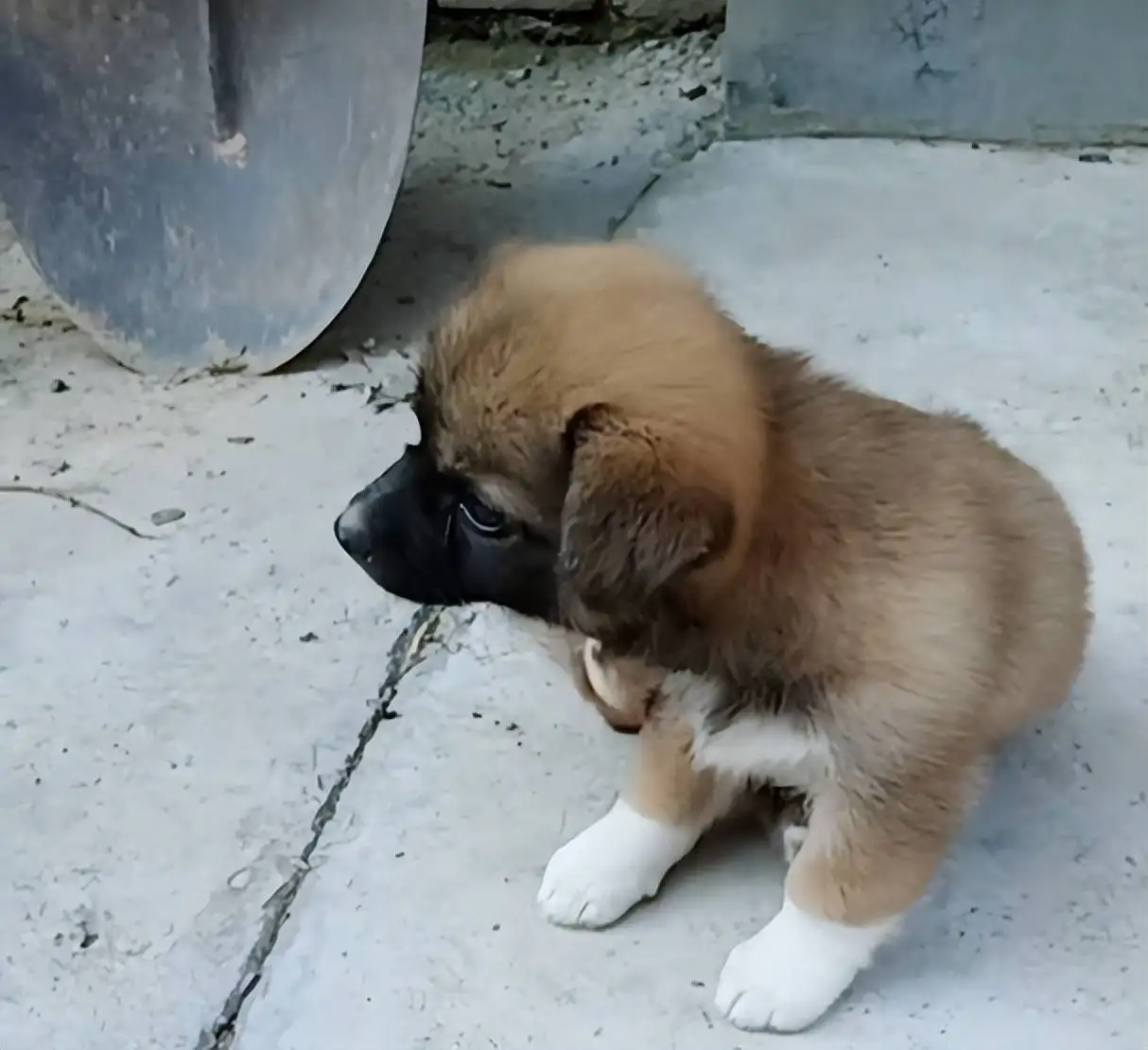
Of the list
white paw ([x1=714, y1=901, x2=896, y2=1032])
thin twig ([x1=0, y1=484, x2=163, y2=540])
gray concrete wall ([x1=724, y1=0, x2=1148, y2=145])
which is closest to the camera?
white paw ([x1=714, y1=901, x2=896, y2=1032])

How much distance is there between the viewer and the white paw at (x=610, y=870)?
1614 millimetres

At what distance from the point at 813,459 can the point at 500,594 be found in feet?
1.00

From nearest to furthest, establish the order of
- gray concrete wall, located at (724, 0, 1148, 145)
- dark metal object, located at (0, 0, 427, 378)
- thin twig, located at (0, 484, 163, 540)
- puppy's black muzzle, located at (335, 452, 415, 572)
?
1. puppy's black muzzle, located at (335, 452, 415, 572)
2. thin twig, located at (0, 484, 163, 540)
3. dark metal object, located at (0, 0, 427, 378)
4. gray concrete wall, located at (724, 0, 1148, 145)

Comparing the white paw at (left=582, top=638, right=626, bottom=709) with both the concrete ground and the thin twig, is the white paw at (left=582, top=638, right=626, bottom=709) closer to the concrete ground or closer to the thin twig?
the concrete ground

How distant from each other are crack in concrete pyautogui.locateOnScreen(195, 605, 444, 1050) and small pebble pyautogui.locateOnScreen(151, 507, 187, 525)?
45 centimetres

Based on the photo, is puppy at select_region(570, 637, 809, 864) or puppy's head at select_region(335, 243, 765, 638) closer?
puppy's head at select_region(335, 243, 765, 638)

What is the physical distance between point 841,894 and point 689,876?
11.2 inches

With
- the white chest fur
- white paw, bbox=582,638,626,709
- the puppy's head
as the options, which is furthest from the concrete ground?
the puppy's head

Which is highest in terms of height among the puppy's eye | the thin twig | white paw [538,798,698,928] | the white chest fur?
the puppy's eye

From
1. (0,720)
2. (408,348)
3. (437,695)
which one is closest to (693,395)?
(437,695)

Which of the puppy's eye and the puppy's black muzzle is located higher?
the puppy's eye

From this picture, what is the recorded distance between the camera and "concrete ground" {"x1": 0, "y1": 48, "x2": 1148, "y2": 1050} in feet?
5.15

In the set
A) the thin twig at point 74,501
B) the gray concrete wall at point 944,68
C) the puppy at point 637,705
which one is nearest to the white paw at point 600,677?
the puppy at point 637,705

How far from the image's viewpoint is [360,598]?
212 centimetres
